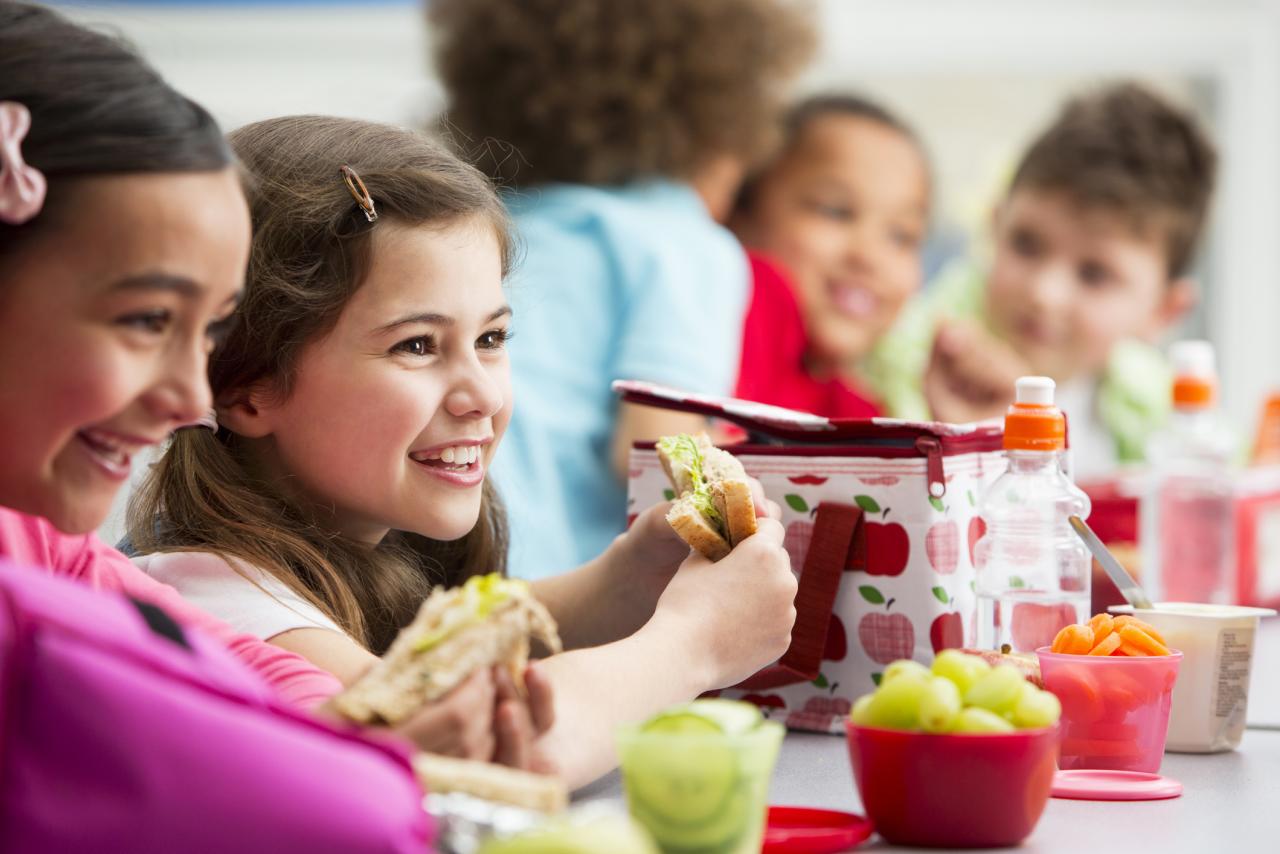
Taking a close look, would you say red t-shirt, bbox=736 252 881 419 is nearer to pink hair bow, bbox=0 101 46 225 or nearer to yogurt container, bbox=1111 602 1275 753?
yogurt container, bbox=1111 602 1275 753

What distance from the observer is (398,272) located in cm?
106

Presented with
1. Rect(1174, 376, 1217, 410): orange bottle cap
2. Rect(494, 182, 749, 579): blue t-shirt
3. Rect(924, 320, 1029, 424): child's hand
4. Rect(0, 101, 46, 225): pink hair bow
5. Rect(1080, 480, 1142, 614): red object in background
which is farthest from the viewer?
Rect(924, 320, 1029, 424): child's hand

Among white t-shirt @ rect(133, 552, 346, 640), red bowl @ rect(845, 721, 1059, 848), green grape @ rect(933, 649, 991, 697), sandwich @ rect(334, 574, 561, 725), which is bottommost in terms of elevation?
red bowl @ rect(845, 721, 1059, 848)

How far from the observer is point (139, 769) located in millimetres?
558

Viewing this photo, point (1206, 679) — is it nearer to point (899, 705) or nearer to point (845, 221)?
point (899, 705)

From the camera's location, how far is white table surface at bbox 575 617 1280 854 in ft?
2.60

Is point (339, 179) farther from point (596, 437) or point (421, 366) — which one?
point (596, 437)

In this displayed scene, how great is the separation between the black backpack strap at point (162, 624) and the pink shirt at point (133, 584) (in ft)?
0.40

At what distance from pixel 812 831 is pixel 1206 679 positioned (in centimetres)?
42

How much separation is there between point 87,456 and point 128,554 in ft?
1.33

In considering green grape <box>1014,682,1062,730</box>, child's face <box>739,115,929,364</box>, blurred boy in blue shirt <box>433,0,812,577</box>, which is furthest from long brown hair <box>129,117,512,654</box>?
child's face <box>739,115,929,364</box>

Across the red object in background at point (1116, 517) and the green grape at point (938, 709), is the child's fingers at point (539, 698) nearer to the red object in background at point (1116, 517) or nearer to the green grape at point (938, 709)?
the green grape at point (938, 709)

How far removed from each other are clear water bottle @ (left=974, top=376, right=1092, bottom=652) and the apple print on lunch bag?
0.02m

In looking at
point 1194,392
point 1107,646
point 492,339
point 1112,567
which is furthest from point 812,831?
point 1194,392
